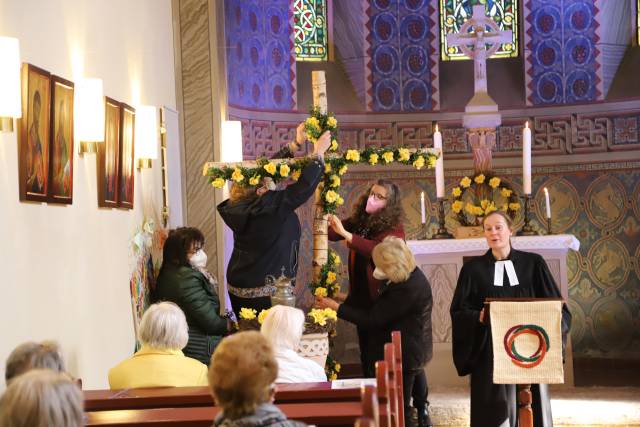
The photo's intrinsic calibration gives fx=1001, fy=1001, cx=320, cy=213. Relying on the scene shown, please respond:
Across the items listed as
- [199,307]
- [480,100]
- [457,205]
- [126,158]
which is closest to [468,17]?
[480,100]

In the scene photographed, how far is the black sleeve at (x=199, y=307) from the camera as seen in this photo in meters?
6.25

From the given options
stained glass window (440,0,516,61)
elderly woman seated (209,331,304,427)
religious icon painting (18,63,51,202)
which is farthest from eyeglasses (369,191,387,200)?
stained glass window (440,0,516,61)

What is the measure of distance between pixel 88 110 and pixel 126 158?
1078 mm

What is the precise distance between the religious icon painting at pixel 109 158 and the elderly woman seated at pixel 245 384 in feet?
11.1

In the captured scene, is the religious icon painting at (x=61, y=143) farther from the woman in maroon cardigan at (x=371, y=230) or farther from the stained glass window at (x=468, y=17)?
the stained glass window at (x=468, y=17)

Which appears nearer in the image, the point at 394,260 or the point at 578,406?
the point at 394,260

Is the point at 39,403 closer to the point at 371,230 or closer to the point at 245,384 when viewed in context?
the point at 245,384

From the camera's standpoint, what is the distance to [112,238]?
6.30 meters

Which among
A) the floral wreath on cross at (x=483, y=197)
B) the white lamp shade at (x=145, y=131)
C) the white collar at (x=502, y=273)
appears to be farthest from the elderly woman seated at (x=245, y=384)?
the floral wreath on cross at (x=483, y=197)

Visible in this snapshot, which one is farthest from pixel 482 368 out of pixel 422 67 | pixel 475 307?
pixel 422 67

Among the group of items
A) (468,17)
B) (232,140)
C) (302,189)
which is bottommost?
(302,189)

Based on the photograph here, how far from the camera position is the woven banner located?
5480mm

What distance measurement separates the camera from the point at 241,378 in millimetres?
2818

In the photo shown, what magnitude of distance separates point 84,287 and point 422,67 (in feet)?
23.9
